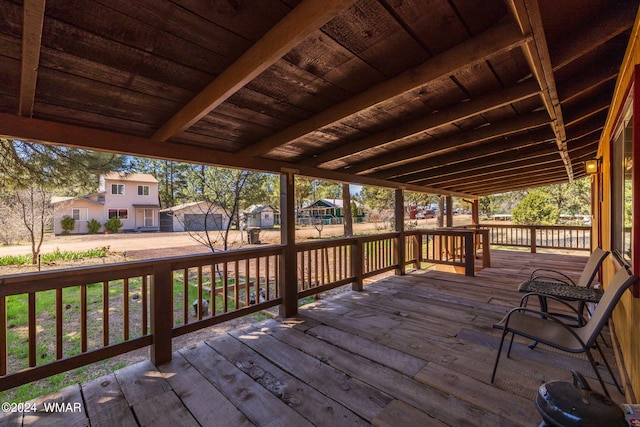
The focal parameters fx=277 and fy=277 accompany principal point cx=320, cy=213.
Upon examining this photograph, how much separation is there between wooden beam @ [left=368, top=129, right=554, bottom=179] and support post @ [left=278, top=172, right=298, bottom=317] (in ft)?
6.59

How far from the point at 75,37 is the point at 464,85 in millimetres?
2556

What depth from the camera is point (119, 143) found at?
7.42 ft

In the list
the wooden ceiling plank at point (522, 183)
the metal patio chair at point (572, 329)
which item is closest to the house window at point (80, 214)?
the wooden ceiling plank at point (522, 183)

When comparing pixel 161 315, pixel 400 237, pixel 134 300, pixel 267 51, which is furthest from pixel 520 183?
pixel 134 300

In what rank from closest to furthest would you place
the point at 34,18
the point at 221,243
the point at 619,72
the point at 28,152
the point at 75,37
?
the point at 34,18
the point at 75,37
the point at 619,72
the point at 28,152
the point at 221,243

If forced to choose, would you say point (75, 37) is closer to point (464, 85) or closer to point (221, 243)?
point (464, 85)

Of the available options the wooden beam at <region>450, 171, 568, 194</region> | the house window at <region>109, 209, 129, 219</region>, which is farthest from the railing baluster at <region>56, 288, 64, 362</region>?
the house window at <region>109, 209, 129, 219</region>

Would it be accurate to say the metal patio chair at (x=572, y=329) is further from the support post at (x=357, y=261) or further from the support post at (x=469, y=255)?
the support post at (x=469, y=255)

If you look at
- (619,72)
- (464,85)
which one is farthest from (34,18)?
(619,72)

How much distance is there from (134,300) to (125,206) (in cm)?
1707

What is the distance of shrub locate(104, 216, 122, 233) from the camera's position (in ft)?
55.8

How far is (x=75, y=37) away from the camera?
1.40 metres

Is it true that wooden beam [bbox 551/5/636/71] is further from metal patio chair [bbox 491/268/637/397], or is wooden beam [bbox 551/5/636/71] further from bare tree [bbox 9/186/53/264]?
bare tree [bbox 9/186/53/264]

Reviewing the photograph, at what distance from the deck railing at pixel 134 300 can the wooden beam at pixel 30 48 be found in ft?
3.81
